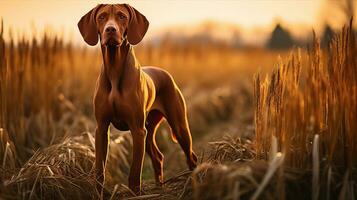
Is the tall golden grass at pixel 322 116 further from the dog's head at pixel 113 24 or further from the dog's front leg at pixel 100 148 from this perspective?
the dog's front leg at pixel 100 148

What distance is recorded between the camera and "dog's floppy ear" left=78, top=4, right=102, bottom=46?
355 centimetres

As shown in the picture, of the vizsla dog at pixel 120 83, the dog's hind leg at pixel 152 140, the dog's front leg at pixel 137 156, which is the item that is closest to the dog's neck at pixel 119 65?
the vizsla dog at pixel 120 83

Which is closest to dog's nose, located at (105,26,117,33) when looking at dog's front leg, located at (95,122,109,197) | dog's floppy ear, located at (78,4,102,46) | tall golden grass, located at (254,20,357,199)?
dog's floppy ear, located at (78,4,102,46)

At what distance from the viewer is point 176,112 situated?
13.6 ft

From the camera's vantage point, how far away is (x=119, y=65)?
3.55 meters

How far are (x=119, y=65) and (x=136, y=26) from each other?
268mm

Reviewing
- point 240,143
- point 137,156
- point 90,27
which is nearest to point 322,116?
point 240,143

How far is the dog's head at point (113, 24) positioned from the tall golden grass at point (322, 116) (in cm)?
92

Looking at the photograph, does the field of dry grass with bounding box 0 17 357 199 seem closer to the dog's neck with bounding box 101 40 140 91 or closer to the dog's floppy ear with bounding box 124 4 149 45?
the dog's neck with bounding box 101 40 140 91

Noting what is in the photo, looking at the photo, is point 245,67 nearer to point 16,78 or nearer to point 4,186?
point 16,78

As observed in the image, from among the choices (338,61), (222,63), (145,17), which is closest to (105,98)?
(145,17)

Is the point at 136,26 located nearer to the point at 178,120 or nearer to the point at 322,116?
the point at 178,120

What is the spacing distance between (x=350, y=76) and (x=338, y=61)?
0.13m

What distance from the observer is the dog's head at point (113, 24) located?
331 centimetres
